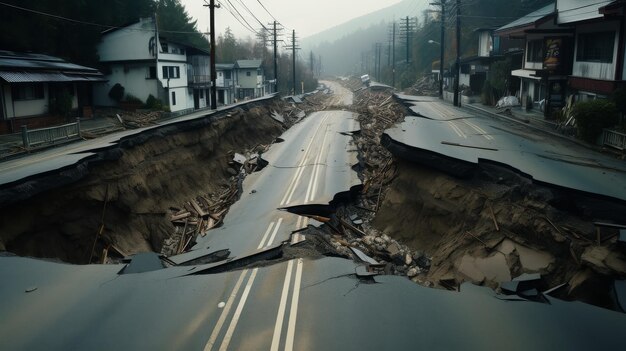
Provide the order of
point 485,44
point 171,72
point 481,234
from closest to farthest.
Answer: point 481,234
point 171,72
point 485,44

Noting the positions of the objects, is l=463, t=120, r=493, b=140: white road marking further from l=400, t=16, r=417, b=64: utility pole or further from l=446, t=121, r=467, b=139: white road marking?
l=400, t=16, r=417, b=64: utility pole

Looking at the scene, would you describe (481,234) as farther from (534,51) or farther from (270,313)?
(534,51)

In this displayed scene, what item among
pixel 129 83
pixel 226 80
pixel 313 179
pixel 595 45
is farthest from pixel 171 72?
pixel 595 45

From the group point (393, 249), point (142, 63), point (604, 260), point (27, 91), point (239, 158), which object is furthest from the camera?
point (142, 63)

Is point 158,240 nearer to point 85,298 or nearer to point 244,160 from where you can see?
point 85,298

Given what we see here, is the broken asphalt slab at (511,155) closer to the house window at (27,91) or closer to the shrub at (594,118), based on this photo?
the shrub at (594,118)

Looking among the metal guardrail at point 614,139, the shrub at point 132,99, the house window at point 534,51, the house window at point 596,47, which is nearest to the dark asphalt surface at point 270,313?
the metal guardrail at point 614,139
